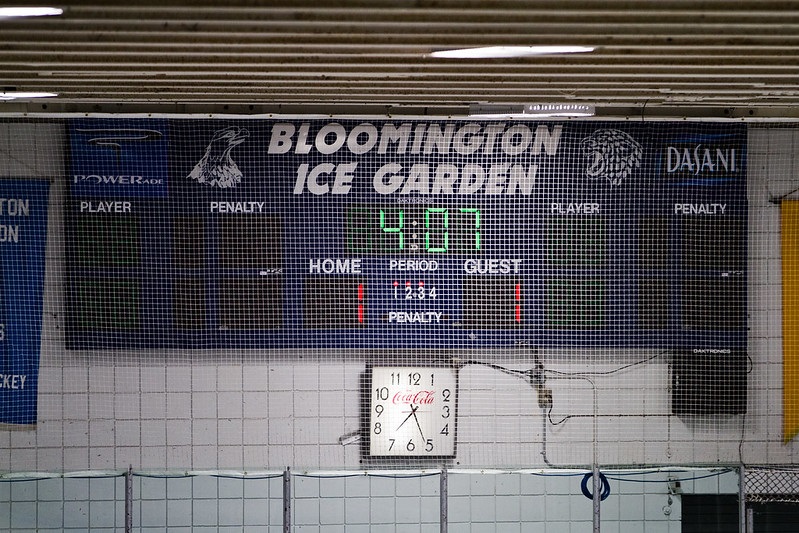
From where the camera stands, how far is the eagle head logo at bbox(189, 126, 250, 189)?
19.2 ft

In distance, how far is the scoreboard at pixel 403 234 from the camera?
580 cm

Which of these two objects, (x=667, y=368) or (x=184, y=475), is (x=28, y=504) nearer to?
(x=184, y=475)

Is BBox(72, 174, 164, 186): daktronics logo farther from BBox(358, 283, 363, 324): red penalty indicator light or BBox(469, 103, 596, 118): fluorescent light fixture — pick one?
BBox(469, 103, 596, 118): fluorescent light fixture

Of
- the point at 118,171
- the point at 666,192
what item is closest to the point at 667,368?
the point at 666,192

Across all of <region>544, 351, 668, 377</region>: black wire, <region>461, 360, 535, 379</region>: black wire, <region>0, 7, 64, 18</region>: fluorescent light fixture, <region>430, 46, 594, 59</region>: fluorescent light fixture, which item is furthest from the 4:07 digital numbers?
<region>0, 7, 64, 18</region>: fluorescent light fixture

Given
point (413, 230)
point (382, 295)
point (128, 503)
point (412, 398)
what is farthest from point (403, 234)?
point (128, 503)

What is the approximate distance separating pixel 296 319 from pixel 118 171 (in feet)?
5.65

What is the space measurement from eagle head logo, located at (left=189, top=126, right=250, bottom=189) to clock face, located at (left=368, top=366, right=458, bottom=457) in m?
1.81

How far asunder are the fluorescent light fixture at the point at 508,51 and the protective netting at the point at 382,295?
156 cm

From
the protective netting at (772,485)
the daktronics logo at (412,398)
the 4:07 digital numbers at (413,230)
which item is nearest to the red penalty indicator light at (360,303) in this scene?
the 4:07 digital numbers at (413,230)

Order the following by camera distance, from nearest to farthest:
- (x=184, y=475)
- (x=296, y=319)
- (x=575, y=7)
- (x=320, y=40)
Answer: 1. (x=575, y=7)
2. (x=320, y=40)
3. (x=184, y=475)
4. (x=296, y=319)

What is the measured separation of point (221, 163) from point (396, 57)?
6.32 feet

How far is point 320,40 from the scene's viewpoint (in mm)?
4266

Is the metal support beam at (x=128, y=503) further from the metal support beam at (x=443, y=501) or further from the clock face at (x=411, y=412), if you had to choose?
the metal support beam at (x=443, y=501)
